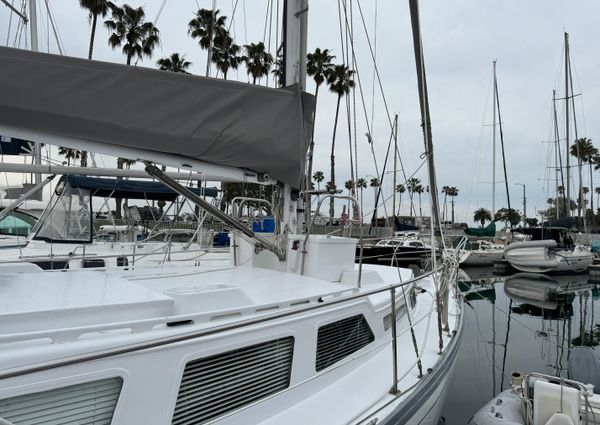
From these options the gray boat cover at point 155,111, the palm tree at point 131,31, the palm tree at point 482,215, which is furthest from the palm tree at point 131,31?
the palm tree at point 482,215

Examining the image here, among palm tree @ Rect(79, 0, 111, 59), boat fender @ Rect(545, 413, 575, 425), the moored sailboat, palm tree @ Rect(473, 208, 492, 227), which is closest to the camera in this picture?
the moored sailboat

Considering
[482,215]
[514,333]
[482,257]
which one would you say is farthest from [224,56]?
[482,215]

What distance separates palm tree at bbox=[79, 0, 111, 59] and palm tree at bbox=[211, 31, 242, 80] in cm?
635

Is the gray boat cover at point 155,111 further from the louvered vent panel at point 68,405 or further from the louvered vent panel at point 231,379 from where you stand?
the louvered vent panel at point 68,405

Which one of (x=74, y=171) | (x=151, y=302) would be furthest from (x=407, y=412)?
(x=74, y=171)

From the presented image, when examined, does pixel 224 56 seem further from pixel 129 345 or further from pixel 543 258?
pixel 129 345

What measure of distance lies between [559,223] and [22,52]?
29011mm

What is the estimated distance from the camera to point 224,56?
88.1ft

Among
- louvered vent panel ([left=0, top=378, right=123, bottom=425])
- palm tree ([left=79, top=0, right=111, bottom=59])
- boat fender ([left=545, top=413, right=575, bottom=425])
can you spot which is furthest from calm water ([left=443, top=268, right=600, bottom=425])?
palm tree ([left=79, top=0, right=111, bottom=59])

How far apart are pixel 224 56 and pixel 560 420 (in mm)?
26962

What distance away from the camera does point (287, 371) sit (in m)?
2.70

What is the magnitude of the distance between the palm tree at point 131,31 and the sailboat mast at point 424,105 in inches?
902

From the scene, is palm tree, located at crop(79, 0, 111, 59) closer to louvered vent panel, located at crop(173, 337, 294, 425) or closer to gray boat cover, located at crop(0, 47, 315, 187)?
gray boat cover, located at crop(0, 47, 315, 187)

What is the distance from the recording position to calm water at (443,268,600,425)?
6640 millimetres
